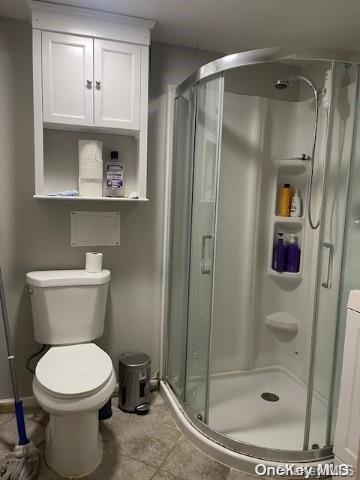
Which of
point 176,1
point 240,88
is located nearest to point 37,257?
point 176,1

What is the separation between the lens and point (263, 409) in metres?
2.10

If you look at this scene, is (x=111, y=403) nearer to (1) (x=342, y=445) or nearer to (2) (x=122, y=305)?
(2) (x=122, y=305)

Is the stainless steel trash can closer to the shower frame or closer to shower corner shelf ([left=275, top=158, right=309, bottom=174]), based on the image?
the shower frame

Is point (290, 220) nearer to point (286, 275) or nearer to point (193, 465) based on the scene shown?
point (286, 275)

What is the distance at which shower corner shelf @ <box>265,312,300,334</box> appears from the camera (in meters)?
2.39

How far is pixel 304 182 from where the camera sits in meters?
2.34

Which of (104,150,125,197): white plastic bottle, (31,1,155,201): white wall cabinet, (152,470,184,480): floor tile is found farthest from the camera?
(104,150,125,197): white plastic bottle

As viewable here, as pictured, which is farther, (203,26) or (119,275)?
(119,275)

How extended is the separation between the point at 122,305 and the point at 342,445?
4.48 ft

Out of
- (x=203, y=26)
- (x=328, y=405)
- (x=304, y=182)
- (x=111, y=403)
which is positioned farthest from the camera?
(x=304, y=182)

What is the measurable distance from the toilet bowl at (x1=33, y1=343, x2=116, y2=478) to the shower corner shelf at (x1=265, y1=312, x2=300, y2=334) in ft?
4.02

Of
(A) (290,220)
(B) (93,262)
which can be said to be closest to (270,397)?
(A) (290,220)

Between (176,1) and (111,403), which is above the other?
(176,1)
